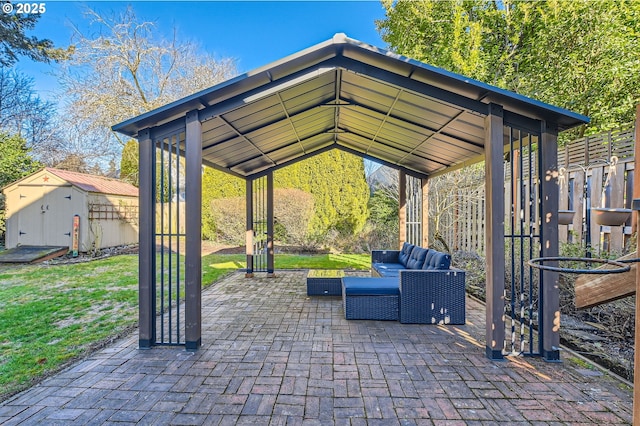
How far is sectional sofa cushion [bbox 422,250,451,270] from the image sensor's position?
183 inches

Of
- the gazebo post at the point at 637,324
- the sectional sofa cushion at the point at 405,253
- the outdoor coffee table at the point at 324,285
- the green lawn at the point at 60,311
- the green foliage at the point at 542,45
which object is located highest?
the green foliage at the point at 542,45

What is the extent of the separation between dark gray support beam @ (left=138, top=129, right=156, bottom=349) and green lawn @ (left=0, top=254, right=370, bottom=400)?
600mm

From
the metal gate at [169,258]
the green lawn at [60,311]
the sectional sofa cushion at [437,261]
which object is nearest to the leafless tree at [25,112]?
the green lawn at [60,311]

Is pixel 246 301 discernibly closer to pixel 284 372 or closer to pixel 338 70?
pixel 284 372

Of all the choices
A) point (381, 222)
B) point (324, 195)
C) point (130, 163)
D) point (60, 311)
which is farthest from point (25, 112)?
point (381, 222)

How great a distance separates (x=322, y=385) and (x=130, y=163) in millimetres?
15695

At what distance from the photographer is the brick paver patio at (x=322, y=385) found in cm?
238

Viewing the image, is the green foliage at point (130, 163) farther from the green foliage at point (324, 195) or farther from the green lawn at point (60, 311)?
the green foliage at point (324, 195)

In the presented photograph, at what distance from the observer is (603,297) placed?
129 centimetres

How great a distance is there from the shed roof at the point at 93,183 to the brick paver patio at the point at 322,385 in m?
8.91

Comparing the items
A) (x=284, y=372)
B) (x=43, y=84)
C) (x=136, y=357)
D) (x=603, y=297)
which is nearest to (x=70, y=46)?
(x=43, y=84)

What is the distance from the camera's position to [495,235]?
3.36m

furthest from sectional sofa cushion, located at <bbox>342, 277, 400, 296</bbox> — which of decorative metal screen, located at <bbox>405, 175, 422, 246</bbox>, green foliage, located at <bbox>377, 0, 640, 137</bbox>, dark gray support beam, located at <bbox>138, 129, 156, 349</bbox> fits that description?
green foliage, located at <bbox>377, 0, 640, 137</bbox>

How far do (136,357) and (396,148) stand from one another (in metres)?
5.39
